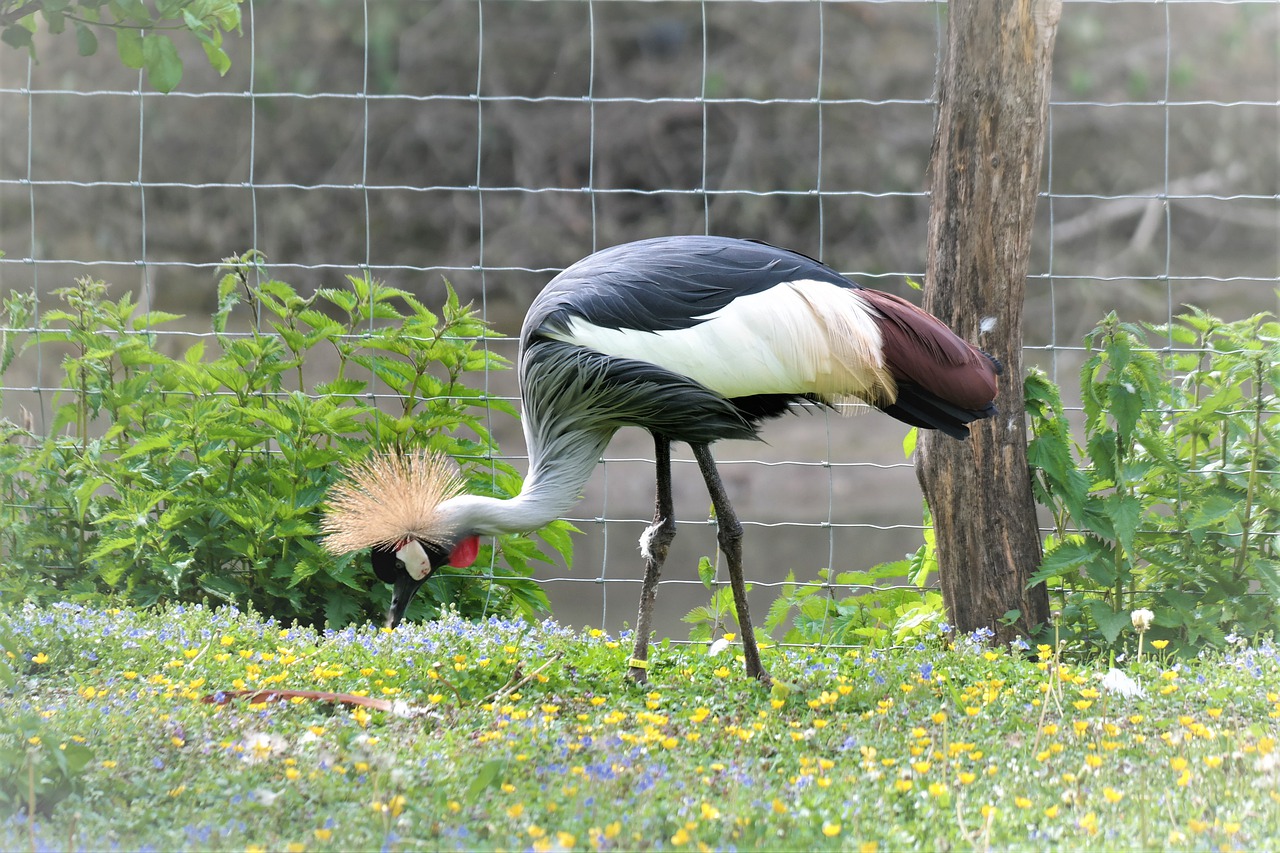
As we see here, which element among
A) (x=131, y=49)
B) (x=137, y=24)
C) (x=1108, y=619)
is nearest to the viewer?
(x=131, y=49)

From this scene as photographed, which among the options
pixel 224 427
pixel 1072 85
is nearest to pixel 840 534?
pixel 224 427

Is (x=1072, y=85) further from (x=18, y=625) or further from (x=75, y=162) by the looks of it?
(x=18, y=625)

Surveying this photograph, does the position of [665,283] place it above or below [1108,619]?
above

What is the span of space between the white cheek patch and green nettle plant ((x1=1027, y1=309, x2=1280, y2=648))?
1.73 meters

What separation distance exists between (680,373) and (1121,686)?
1281 mm

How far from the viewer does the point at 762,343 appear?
304cm

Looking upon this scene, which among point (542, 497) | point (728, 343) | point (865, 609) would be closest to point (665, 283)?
point (728, 343)

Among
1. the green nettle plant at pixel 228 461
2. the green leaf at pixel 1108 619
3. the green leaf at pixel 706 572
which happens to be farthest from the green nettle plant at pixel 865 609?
the green nettle plant at pixel 228 461

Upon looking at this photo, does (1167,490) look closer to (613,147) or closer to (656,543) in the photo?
(656,543)

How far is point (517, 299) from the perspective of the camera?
11.9 m

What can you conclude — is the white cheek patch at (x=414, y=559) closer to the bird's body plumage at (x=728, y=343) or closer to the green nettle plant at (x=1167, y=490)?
the bird's body plumage at (x=728, y=343)

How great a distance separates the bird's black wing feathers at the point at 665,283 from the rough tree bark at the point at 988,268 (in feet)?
1.81

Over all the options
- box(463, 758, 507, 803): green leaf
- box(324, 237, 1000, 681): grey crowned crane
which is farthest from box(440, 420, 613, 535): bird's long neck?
box(463, 758, 507, 803): green leaf

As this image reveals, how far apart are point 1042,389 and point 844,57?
9748 mm
